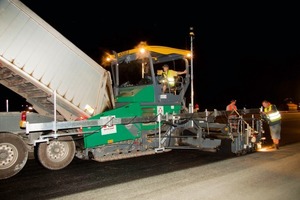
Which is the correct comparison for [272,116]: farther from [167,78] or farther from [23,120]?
[23,120]

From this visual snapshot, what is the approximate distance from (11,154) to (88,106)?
2105 mm

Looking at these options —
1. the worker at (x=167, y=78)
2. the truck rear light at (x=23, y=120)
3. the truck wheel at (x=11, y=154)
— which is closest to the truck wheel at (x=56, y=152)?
the truck wheel at (x=11, y=154)

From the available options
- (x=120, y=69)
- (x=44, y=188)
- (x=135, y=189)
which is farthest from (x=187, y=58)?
(x=44, y=188)

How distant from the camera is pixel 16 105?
26969 millimetres

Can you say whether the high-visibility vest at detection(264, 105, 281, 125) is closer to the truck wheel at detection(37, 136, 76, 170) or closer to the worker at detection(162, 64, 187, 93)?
the worker at detection(162, 64, 187, 93)

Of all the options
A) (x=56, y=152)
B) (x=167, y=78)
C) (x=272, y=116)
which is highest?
(x=167, y=78)

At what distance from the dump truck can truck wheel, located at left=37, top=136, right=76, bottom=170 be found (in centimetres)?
→ 2

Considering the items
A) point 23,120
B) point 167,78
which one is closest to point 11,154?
point 23,120

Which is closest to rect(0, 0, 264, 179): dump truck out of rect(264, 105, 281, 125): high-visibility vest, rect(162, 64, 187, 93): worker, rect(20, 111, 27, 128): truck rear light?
rect(20, 111, 27, 128): truck rear light

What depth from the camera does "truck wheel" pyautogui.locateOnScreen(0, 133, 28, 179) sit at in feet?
20.8

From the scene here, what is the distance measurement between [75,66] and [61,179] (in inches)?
108

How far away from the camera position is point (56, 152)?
23.4 ft

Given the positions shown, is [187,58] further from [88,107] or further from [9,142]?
[9,142]

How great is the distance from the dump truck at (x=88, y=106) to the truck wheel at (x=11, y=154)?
0.06 ft
